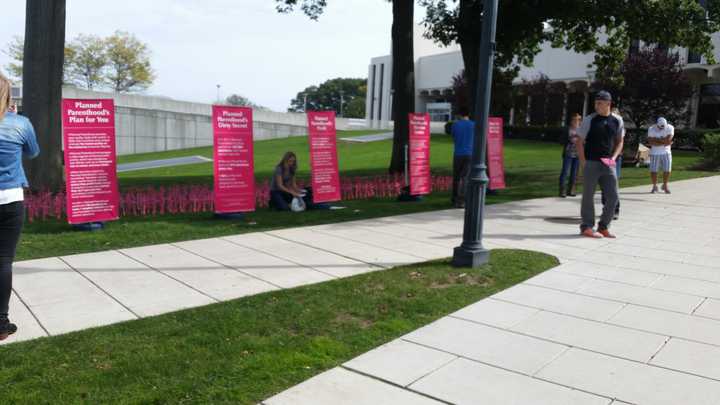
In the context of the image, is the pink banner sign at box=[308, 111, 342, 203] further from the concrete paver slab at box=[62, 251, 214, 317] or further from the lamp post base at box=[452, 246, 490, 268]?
the lamp post base at box=[452, 246, 490, 268]

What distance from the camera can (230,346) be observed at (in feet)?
13.2

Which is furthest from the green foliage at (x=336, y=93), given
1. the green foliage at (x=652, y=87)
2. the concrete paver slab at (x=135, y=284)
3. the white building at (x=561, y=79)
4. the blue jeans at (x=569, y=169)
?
the concrete paver slab at (x=135, y=284)

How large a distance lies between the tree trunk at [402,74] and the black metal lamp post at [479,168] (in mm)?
8708

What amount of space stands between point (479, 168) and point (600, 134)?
2.64 meters

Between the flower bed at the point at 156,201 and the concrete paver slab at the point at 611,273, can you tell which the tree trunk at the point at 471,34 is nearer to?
the flower bed at the point at 156,201

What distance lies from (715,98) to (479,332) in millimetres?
40952

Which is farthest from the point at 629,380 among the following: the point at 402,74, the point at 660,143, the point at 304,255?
the point at 402,74

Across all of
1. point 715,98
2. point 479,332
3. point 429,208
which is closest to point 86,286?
point 479,332

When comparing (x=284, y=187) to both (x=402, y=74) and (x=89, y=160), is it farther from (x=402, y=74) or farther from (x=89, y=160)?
(x=402, y=74)

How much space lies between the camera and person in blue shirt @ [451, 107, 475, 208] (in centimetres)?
1095

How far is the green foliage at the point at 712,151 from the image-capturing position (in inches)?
826

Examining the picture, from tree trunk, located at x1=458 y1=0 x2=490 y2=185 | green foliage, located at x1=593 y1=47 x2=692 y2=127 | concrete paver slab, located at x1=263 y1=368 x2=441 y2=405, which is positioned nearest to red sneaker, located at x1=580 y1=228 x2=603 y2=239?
concrete paver slab, located at x1=263 y1=368 x2=441 y2=405

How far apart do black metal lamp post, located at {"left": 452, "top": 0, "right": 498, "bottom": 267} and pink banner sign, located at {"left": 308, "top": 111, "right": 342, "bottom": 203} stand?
15.5ft

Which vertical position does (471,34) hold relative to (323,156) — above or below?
above
